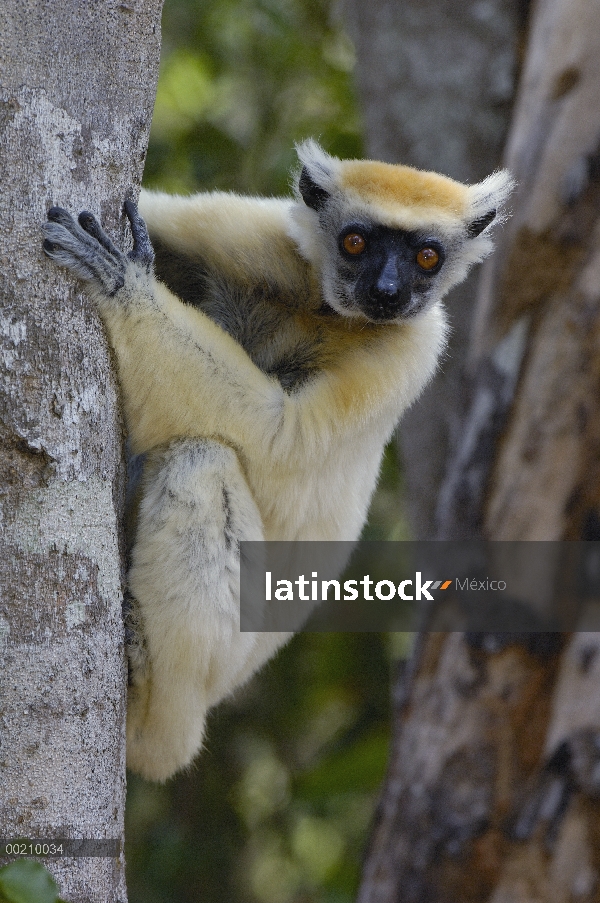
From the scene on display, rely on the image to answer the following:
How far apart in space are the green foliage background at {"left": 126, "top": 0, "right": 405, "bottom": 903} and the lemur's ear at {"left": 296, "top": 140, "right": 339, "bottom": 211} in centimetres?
233

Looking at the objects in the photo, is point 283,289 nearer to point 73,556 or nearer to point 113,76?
point 113,76

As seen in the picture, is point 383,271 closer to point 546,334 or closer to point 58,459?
point 546,334

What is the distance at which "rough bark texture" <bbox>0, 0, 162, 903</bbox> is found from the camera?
2.30 meters

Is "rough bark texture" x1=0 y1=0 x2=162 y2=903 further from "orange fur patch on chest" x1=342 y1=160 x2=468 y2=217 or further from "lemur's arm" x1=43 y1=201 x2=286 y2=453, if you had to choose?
"orange fur patch on chest" x1=342 y1=160 x2=468 y2=217

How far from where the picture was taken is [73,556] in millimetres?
2387

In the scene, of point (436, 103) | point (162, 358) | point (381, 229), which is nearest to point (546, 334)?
point (381, 229)

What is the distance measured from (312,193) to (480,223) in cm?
81

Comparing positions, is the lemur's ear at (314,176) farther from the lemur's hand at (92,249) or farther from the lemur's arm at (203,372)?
the lemur's hand at (92,249)

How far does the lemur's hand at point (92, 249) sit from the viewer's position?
2395 mm

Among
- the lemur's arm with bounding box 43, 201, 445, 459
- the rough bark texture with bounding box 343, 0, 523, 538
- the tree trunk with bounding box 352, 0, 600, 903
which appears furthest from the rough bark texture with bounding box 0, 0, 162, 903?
the rough bark texture with bounding box 343, 0, 523, 538

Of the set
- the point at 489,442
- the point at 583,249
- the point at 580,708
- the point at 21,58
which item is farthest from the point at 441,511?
the point at 21,58

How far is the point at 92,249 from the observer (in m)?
2.56

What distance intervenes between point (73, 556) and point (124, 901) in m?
1.02

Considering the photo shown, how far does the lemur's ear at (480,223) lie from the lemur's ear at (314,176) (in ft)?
2.25
